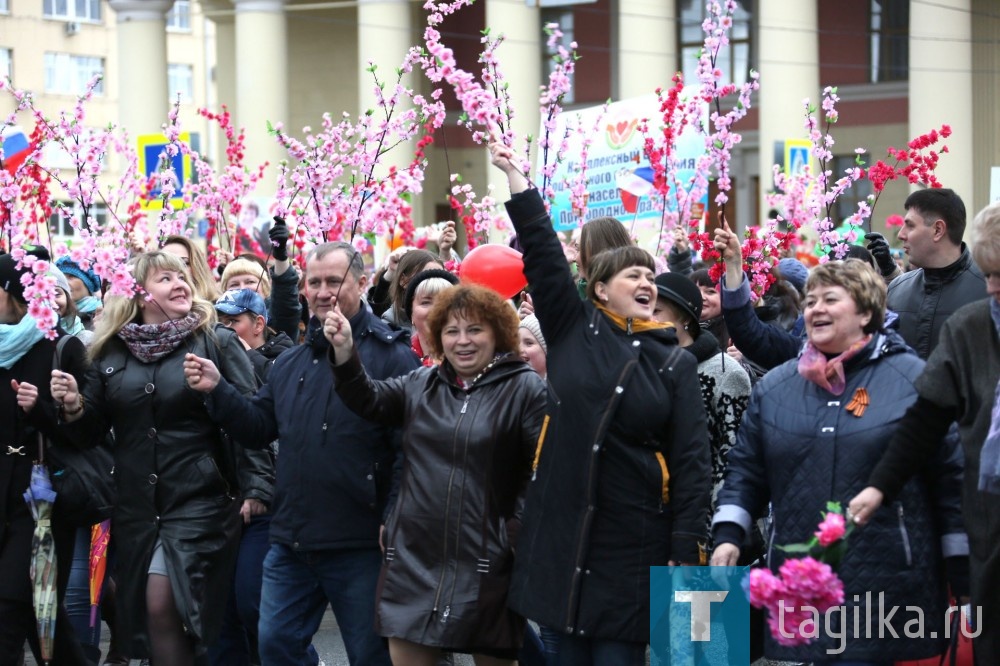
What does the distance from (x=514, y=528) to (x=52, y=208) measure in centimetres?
730

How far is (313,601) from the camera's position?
260 inches

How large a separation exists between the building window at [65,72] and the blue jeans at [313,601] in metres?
50.8

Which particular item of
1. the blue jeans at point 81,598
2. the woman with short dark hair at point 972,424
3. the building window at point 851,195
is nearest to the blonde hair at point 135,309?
the blue jeans at point 81,598

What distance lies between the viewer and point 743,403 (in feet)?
21.7

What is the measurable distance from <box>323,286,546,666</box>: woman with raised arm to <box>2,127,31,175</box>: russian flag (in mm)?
6770

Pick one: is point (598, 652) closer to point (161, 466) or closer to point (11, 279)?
point (161, 466)

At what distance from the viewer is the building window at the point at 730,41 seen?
35.6 metres

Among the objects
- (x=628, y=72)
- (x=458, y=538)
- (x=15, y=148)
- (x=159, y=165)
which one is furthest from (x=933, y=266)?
(x=628, y=72)

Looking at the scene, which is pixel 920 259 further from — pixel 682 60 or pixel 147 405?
pixel 682 60

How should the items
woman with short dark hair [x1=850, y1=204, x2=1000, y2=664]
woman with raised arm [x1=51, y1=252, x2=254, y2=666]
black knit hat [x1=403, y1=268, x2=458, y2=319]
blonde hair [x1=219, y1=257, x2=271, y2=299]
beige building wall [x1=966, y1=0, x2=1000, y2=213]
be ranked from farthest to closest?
beige building wall [x1=966, y1=0, x2=1000, y2=213] < blonde hair [x1=219, y1=257, x2=271, y2=299] < black knit hat [x1=403, y1=268, x2=458, y2=319] < woman with raised arm [x1=51, y1=252, x2=254, y2=666] < woman with short dark hair [x1=850, y1=204, x2=1000, y2=664]

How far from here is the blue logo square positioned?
215 inches

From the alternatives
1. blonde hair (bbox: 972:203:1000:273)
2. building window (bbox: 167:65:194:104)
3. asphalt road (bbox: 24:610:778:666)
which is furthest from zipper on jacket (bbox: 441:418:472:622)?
building window (bbox: 167:65:194:104)

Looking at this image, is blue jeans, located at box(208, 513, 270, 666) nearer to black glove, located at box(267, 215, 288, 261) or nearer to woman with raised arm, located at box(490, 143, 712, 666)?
black glove, located at box(267, 215, 288, 261)

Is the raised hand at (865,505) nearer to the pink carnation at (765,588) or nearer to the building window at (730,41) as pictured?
the pink carnation at (765,588)
